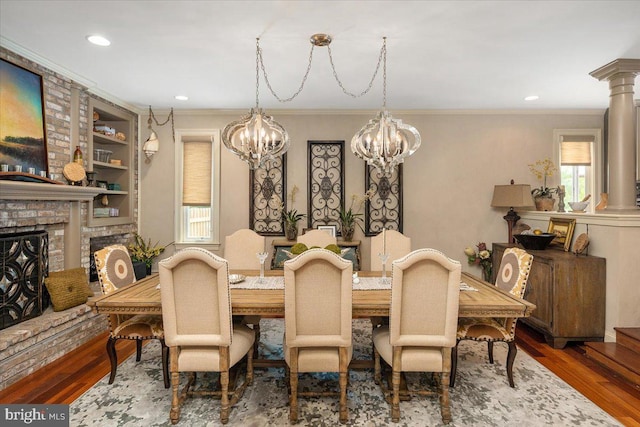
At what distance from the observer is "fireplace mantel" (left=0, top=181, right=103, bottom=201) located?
8.85 ft

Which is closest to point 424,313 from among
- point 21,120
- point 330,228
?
point 330,228

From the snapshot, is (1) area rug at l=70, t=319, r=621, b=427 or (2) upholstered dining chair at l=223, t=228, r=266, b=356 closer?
(1) area rug at l=70, t=319, r=621, b=427

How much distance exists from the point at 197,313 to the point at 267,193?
2922 mm

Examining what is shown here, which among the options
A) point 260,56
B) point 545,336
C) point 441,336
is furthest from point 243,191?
point 545,336

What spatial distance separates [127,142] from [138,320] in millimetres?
3069

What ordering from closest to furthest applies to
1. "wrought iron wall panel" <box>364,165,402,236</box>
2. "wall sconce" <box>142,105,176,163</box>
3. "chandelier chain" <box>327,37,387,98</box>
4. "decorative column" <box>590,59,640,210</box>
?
1. "chandelier chain" <box>327,37,387,98</box>
2. "decorative column" <box>590,59,640,210</box>
3. "wall sconce" <box>142,105,176,163</box>
4. "wrought iron wall panel" <box>364,165,402,236</box>

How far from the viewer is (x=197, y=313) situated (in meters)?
2.05

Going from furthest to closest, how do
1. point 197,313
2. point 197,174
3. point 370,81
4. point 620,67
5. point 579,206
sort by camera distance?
point 197,174
point 579,206
point 370,81
point 620,67
point 197,313

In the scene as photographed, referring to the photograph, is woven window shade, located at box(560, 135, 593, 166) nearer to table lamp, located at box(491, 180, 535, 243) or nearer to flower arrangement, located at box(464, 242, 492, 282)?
table lamp, located at box(491, 180, 535, 243)

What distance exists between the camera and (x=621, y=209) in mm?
3299

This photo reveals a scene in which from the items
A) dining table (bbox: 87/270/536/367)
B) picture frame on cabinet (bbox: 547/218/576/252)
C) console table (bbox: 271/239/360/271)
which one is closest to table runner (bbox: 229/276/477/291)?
dining table (bbox: 87/270/536/367)

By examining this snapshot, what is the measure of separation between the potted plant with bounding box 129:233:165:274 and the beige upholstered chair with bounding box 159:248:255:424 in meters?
2.90

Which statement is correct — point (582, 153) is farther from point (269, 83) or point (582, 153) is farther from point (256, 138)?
point (256, 138)

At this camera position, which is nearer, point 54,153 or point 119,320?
point 119,320
